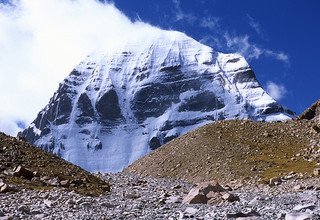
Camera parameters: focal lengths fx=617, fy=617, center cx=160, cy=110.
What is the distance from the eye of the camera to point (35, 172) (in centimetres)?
3781

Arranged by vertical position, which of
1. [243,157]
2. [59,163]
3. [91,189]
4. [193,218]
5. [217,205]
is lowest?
[193,218]

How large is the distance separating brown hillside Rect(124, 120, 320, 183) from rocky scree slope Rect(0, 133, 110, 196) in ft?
63.4

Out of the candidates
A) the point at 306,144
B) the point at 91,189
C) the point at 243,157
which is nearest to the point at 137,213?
the point at 91,189

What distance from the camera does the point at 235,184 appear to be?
52.0 meters

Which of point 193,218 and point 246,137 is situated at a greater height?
point 246,137

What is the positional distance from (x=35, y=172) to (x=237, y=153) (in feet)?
103

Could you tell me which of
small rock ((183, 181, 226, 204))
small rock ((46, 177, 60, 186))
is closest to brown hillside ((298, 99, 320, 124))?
small rock ((46, 177, 60, 186))

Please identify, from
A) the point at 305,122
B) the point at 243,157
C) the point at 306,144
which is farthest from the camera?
the point at 305,122

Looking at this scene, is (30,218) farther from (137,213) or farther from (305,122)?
(305,122)

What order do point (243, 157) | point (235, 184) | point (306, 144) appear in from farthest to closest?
1. point (306, 144)
2. point (243, 157)
3. point (235, 184)

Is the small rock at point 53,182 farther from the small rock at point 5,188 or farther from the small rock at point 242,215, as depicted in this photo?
the small rock at point 242,215

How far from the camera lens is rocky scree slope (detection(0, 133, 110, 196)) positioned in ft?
115

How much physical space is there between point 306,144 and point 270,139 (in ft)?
14.4

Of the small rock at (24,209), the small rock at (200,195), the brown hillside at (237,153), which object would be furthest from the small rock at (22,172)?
the brown hillside at (237,153)
